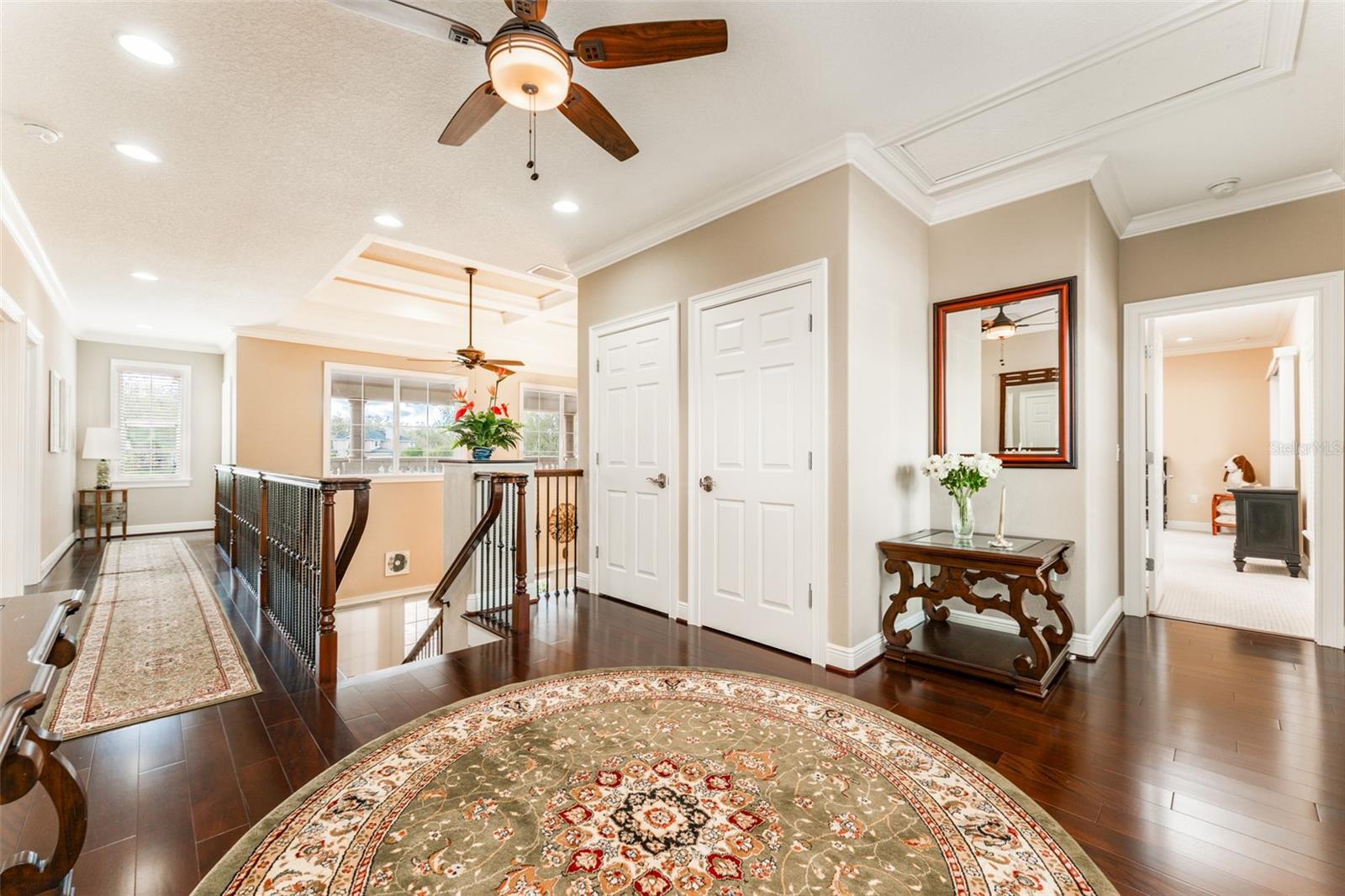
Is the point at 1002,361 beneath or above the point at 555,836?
above

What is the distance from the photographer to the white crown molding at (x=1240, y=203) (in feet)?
10.5

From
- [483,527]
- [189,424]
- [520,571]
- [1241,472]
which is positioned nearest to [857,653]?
[520,571]

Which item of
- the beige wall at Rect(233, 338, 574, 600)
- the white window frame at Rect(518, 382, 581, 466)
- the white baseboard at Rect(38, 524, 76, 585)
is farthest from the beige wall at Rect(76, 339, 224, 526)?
the white window frame at Rect(518, 382, 581, 466)

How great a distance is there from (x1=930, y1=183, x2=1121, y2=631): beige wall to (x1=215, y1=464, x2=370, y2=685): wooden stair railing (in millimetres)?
3600

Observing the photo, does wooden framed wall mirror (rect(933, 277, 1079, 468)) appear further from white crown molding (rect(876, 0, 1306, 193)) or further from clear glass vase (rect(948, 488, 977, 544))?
white crown molding (rect(876, 0, 1306, 193))

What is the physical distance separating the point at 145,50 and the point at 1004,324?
4.43 m

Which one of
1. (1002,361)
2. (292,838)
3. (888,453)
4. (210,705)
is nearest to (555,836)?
(292,838)

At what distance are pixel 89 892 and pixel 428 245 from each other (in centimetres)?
412

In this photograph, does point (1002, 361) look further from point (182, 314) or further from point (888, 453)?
point (182, 314)

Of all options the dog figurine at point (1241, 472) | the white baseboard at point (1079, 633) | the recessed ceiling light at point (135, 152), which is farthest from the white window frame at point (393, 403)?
the dog figurine at point (1241, 472)

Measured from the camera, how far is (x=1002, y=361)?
3.42 m

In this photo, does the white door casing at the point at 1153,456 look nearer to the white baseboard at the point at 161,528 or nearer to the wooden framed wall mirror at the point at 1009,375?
the wooden framed wall mirror at the point at 1009,375

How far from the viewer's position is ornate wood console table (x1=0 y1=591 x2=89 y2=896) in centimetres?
113

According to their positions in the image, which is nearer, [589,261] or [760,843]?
[760,843]
